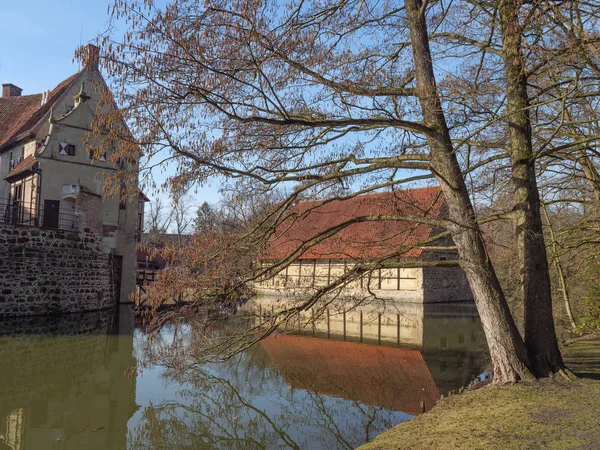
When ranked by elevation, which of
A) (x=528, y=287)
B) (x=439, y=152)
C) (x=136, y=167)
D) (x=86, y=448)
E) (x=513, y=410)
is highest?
(x=439, y=152)

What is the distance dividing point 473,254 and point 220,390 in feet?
14.3

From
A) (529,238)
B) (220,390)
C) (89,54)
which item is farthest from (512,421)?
(89,54)

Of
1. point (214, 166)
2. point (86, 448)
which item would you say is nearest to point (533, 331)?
point (214, 166)

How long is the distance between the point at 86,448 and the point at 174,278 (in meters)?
2.28

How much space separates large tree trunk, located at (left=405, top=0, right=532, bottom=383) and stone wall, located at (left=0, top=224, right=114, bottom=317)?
14.1 meters

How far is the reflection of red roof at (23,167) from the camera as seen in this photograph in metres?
18.1

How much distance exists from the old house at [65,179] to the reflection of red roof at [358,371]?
9.33m

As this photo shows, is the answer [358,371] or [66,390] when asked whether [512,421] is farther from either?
[66,390]

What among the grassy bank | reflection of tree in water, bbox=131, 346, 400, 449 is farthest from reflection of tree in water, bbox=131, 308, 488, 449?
the grassy bank

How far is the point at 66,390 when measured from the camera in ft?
26.1

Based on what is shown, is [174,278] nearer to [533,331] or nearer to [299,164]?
[299,164]

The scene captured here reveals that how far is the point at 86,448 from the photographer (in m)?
5.66

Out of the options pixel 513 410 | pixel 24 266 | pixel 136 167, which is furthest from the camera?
pixel 24 266

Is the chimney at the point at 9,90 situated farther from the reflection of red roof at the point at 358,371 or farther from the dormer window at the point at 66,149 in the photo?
the reflection of red roof at the point at 358,371
